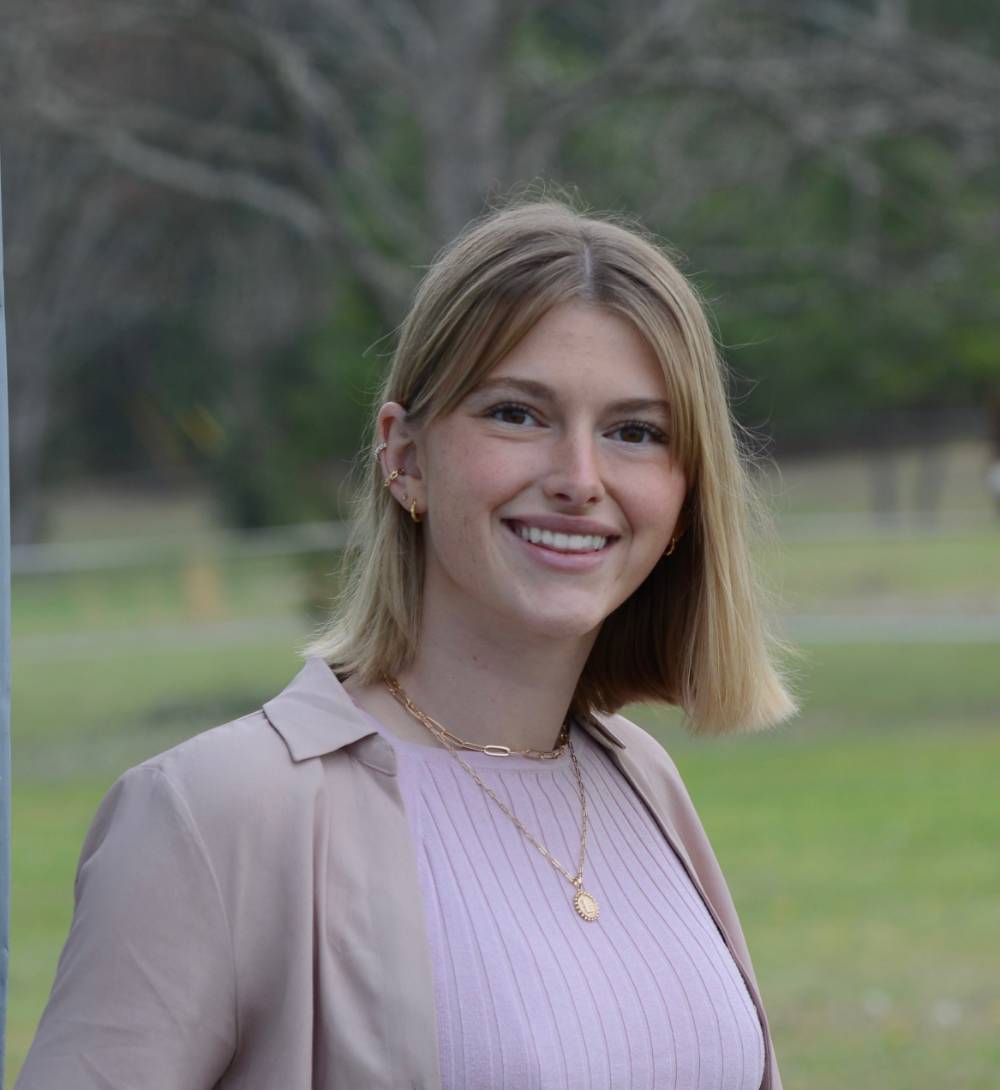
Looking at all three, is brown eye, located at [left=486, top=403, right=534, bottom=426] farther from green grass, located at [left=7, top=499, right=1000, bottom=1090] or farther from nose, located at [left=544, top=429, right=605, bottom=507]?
green grass, located at [left=7, top=499, right=1000, bottom=1090]

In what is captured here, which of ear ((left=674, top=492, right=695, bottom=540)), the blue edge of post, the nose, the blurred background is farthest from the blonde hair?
the blue edge of post

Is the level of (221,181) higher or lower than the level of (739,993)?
higher

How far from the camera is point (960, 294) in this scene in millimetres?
15055

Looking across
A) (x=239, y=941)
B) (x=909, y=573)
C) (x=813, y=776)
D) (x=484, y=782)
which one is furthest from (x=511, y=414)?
(x=909, y=573)

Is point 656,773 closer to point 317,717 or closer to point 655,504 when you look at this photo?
point 655,504

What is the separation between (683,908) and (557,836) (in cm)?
18

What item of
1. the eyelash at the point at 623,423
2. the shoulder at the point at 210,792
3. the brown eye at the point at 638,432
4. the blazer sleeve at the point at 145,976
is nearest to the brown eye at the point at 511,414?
the eyelash at the point at 623,423

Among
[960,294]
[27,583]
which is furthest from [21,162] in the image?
[960,294]

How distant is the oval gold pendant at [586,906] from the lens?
2.18 meters

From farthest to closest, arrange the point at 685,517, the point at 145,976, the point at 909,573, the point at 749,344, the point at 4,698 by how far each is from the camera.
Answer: the point at 909,573 < the point at 749,344 < the point at 685,517 < the point at 4,698 < the point at 145,976

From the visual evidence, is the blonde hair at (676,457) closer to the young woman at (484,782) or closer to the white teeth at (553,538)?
the young woman at (484,782)

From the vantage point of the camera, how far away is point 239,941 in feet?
6.12

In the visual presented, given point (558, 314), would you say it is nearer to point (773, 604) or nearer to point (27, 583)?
point (773, 604)

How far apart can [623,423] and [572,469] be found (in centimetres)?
9
